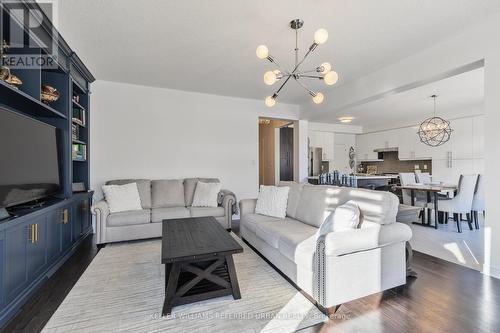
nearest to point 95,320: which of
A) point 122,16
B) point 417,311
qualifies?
point 417,311

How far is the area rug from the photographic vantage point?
5.55 feet

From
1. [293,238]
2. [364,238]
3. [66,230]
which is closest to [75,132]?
[66,230]

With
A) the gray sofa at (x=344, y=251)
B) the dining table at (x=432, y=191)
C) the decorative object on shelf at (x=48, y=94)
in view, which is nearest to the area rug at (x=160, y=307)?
the gray sofa at (x=344, y=251)

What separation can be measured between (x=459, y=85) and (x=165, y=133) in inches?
215

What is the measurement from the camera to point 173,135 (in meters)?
4.62

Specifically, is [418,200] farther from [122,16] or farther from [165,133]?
[122,16]

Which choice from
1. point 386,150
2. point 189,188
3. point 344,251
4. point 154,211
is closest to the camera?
point 344,251

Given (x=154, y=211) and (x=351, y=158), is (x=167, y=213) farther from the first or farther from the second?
(x=351, y=158)

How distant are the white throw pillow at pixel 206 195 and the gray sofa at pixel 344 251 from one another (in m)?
1.53

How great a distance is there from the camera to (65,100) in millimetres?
3109

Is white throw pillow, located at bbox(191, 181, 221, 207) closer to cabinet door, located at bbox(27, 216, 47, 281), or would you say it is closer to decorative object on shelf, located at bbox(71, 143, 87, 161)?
decorative object on shelf, located at bbox(71, 143, 87, 161)

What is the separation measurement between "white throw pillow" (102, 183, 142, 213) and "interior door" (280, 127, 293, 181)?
418 centimetres

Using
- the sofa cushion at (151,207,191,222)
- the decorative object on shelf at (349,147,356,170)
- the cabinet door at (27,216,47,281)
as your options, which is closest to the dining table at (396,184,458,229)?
the decorative object on shelf at (349,147,356,170)

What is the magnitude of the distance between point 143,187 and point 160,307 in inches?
98.1
